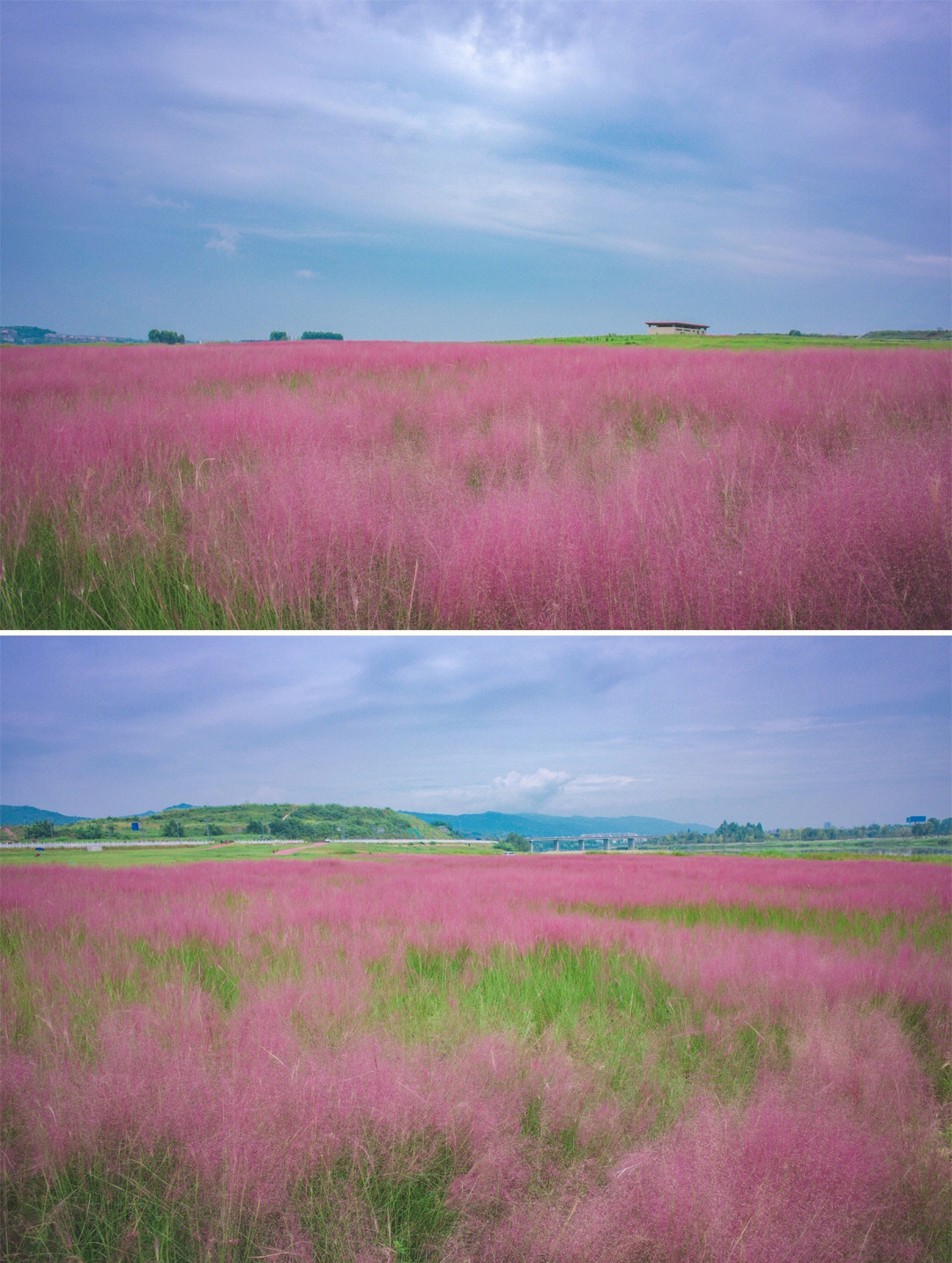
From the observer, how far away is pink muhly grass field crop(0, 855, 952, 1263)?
173 cm

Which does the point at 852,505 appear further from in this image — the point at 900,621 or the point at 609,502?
the point at 609,502

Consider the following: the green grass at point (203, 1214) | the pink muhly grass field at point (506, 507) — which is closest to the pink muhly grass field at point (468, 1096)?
the green grass at point (203, 1214)

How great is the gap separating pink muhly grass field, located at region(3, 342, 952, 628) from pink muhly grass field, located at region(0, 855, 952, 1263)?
192 centimetres

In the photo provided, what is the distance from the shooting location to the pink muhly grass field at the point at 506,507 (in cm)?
306

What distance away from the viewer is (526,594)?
3084 mm

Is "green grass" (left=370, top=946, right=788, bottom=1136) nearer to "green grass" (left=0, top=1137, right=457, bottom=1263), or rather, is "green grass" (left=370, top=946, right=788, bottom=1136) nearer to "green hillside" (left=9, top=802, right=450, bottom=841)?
"green grass" (left=0, top=1137, right=457, bottom=1263)

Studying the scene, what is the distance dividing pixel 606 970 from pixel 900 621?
265cm

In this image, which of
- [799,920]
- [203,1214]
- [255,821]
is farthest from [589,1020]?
[255,821]

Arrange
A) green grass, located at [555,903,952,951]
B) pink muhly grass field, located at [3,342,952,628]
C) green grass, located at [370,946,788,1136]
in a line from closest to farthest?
green grass, located at [370,946,788,1136] < pink muhly grass field, located at [3,342,952,628] < green grass, located at [555,903,952,951]

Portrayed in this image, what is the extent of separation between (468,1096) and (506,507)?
2.78 m

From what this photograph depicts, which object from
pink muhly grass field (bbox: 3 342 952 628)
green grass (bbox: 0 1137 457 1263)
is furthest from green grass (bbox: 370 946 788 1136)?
pink muhly grass field (bbox: 3 342 952 628)

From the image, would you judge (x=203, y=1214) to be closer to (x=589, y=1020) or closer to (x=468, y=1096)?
(x=468, y=1096)

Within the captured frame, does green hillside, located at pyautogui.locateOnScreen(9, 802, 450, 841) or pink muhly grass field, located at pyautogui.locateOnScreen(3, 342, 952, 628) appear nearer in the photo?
pink muhly grass field, located at pyautogui.locateOnScreen(3, 342, 952, 628)

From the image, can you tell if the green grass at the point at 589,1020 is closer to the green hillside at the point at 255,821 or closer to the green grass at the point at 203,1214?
the green grass at the point at 203,1214
